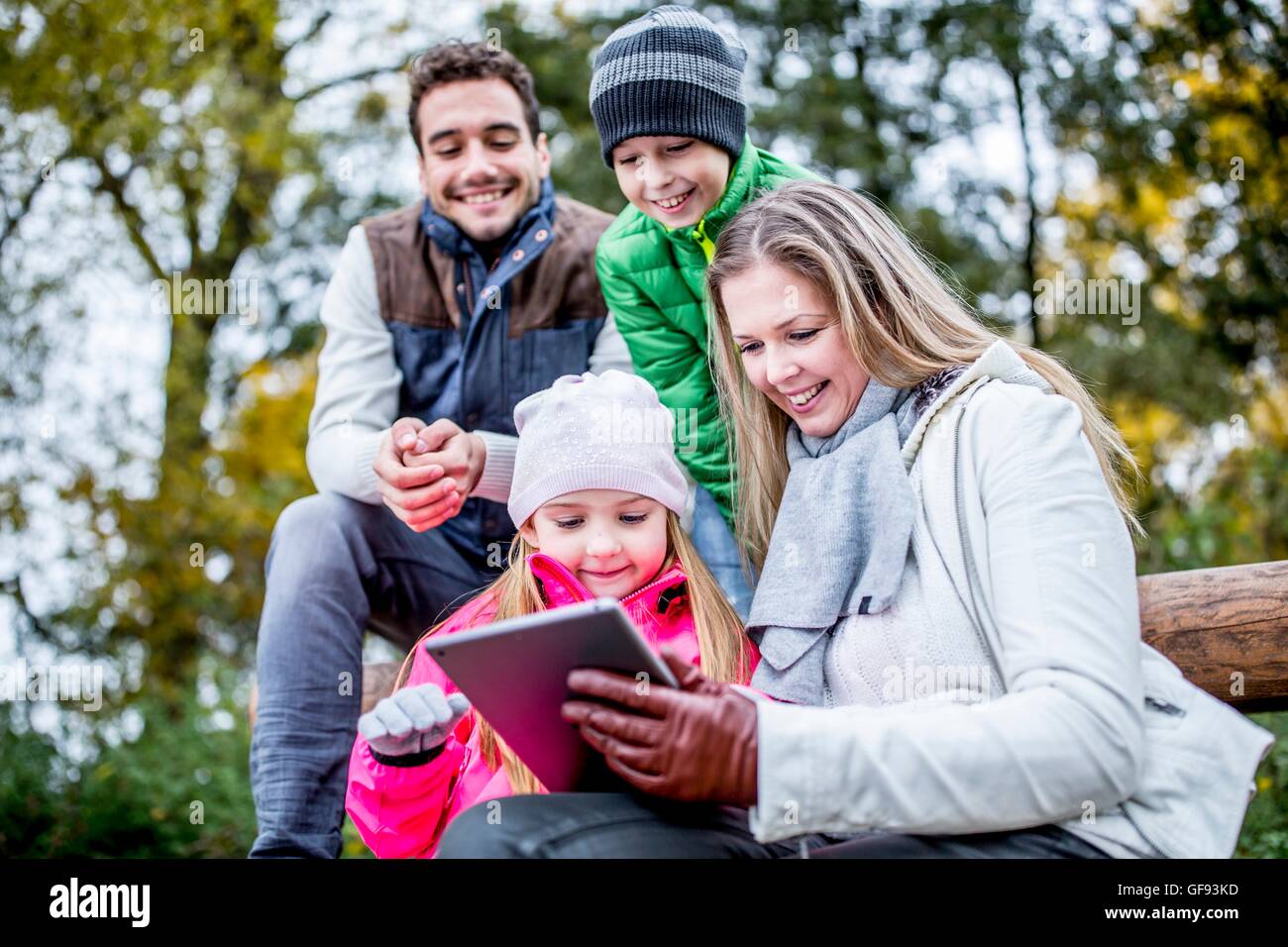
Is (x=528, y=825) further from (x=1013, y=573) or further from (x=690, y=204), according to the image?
(x=690, y=204)

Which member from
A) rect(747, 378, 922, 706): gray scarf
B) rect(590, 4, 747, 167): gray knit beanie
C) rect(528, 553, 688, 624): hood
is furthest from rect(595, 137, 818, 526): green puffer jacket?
rect(747, 378, 922, 706): gray scarf

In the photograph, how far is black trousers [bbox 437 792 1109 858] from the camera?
185 centimetres

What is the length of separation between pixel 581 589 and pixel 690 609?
0.79ft

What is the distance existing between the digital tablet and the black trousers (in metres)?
0.09

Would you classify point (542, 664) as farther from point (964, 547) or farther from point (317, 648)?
point (317, 648)

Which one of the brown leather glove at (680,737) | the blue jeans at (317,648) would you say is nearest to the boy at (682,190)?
the blue jeans at (317,648)

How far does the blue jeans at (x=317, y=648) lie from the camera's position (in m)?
2.78

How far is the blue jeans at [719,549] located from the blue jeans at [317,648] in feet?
1.95

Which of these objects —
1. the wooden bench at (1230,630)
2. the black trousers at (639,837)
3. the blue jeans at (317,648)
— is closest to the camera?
the black trousers at (639,837)

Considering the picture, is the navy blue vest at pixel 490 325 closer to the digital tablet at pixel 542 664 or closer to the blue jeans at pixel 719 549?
the blue jeans at pixel 719 549

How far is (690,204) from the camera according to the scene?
3.06 metres

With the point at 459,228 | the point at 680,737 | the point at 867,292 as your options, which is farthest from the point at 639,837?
the point at 459,228

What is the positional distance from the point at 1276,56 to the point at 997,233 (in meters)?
1.81

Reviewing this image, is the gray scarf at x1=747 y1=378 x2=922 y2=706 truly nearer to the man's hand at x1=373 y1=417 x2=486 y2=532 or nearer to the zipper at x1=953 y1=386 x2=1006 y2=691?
the zipper at x1=953 y1=386 x2=1006 y2=691
